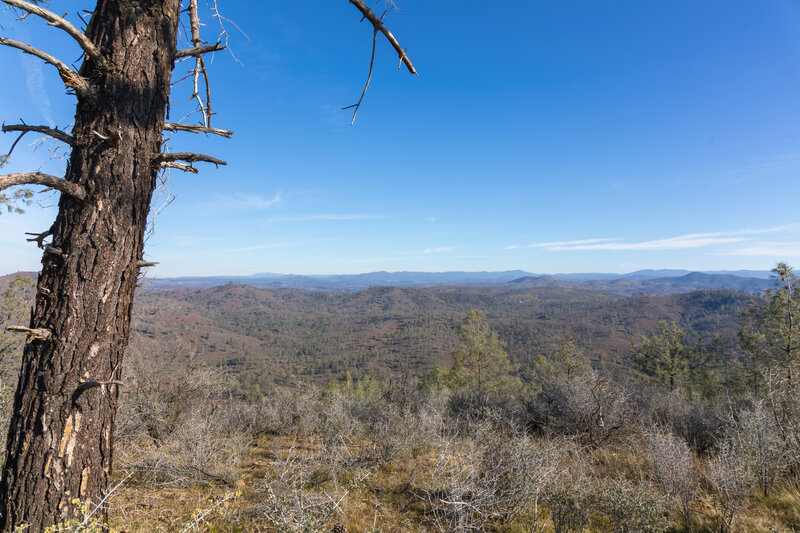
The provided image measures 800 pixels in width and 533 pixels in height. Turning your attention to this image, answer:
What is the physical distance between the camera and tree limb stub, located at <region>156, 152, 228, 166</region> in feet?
7.39

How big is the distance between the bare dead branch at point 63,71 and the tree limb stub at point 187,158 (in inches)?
19.6

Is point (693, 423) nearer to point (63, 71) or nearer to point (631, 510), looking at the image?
point (631, 510)

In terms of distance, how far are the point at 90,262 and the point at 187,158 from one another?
92 centimetres

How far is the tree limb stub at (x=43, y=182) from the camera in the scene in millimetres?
1692

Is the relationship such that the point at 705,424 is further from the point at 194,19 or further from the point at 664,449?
Answer: the point at 194,19

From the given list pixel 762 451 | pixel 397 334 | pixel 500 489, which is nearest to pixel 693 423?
pixel 762 451

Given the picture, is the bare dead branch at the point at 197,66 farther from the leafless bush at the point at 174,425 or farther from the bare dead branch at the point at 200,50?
the leafless bush at the point at 174,425

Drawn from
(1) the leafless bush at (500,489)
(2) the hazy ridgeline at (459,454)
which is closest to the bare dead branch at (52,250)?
(2) the hazy ridgeline at (459,454)

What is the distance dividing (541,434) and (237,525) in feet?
19.7

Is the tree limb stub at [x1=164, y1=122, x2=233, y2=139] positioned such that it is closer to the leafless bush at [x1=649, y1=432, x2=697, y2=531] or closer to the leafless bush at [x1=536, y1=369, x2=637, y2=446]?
the leafless bush at [x1=649, y1=432, x2=697, y2=531]

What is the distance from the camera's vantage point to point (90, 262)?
2014 millimetres

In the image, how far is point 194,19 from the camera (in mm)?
2621

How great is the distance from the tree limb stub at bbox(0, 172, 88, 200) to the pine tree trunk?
0.25 feet

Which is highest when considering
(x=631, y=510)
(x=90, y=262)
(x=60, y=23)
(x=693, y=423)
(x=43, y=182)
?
(x=60, y=23)
